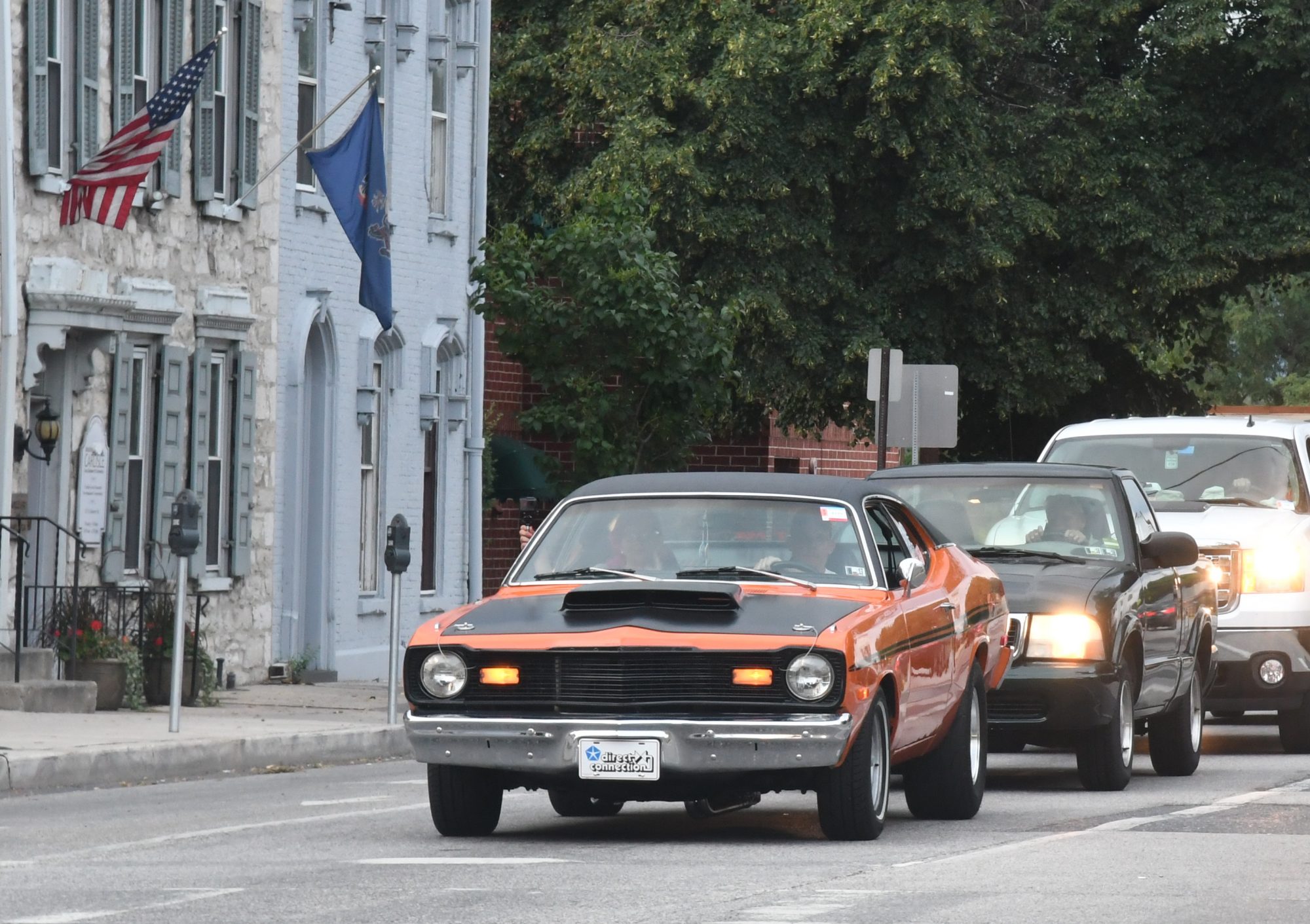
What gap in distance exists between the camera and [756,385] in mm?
34688

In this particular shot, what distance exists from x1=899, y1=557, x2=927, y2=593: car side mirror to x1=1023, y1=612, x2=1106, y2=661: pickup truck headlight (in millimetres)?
2353

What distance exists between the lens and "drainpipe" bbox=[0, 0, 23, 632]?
68.7ft

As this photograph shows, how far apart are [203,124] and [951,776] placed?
14282 mm

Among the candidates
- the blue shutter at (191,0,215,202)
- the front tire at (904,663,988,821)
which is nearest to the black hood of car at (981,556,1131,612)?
the front tire at (904,663,988,821)

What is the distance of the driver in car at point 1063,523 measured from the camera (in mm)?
15711

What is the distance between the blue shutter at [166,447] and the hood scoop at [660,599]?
44.2 ft

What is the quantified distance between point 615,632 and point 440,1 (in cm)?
2027

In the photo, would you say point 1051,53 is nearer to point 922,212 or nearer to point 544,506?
point 922,212

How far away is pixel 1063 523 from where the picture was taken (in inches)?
621

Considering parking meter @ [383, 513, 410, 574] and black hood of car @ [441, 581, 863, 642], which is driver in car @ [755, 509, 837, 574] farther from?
parking meter @ [383, 513, 410, 574]

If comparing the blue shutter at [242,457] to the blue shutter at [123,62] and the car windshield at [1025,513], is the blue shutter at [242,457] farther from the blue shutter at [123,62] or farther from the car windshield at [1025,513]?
the car windshield at [1025,513]

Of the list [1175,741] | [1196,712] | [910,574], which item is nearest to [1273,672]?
[1196,712]

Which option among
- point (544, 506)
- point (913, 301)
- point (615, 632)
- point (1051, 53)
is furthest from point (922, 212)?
point (615, 632)

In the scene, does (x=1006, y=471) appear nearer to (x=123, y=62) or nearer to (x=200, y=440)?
(x=123, y=62)
